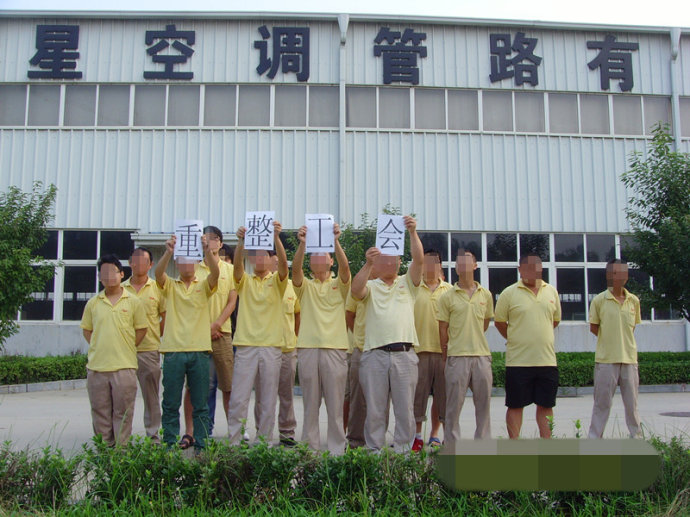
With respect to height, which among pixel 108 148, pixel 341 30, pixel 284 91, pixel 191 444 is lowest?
pixel 191 444

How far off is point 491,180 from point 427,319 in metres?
9.64

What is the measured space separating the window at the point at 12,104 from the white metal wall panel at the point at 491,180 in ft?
26.2

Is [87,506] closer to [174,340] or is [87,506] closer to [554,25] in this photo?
[174,340]

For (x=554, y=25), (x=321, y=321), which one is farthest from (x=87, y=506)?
(x=554, y=25)

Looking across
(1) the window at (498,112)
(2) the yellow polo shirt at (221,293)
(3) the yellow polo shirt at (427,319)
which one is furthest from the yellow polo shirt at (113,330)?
(1) the window at (498,112)

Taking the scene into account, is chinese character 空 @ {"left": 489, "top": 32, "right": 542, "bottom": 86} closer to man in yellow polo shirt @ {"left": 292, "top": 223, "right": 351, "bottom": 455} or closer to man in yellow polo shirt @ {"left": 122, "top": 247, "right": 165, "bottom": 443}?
man in yellow polo shirt @ {"left": 292, "top": 223, "right": 351, "bottom": 455}

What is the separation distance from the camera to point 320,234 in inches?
199

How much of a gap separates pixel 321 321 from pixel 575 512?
8.30 ft

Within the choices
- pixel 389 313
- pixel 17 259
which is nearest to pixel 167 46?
pixel 17 259

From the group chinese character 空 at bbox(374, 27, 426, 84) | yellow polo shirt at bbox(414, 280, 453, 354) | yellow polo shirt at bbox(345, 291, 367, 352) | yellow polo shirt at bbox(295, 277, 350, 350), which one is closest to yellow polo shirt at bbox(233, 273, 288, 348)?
yellow polo shirt at bbox(295, 277, 350, 350)

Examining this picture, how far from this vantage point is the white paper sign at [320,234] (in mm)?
5062

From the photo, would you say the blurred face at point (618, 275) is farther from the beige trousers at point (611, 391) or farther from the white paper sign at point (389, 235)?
the white paper sign at point (389, 235)

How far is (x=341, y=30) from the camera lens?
14234 mm

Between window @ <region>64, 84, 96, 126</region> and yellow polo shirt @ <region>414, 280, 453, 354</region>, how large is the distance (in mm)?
11582
